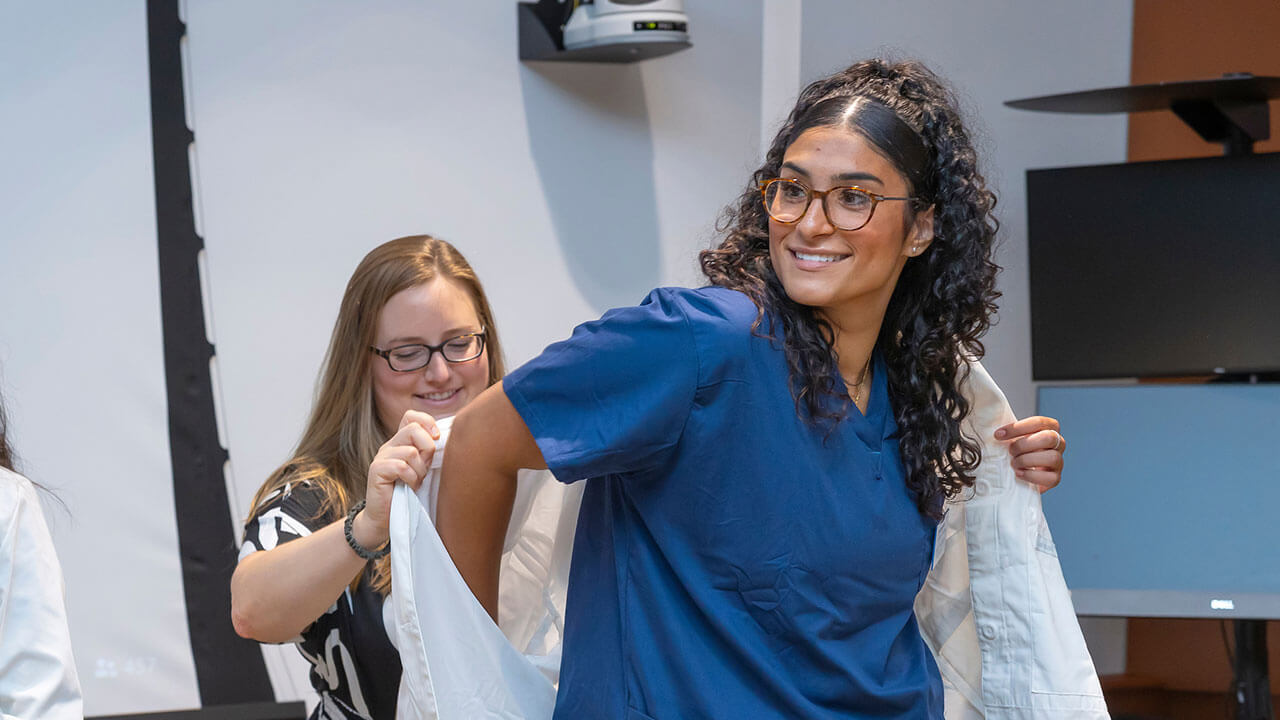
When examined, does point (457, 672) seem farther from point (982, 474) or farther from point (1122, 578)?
point (1122, 578)

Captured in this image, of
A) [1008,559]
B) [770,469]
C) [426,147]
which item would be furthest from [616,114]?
[770,469]

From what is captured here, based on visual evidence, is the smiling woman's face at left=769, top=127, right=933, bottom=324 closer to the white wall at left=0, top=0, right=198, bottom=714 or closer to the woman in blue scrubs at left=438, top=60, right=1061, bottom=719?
the woman in blue scrubs at left=438, top=60, right=1061, bottom=719

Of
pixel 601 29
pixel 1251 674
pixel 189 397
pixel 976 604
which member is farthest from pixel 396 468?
pixel 1251 674

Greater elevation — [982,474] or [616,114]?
[616,114]

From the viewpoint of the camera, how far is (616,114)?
365cm

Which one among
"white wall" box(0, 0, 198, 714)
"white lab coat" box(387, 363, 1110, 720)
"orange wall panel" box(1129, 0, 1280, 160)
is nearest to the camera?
"white lab coat" box(387, 363, 1110, 720)

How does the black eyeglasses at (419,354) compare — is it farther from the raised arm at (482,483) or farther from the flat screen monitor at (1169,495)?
the flat screen monitor at (1169,495)

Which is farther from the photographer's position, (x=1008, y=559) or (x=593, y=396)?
(x=1008, y=559)

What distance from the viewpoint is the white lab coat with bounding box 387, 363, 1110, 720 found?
1.71 metres

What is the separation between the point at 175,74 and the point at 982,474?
2276 mm

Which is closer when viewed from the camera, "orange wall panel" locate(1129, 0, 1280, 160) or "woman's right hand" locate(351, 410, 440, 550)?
"woman's right hand" locate(351, 410, 440, 550)

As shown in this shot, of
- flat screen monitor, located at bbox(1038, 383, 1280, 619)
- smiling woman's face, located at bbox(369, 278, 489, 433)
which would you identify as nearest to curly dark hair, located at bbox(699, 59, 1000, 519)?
smiling woman's face, located at bbox(369, 278, 489, 433)

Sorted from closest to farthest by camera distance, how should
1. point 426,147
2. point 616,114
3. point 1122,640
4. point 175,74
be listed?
point 175,74
point 426,147
point 616,114
point 1122,640

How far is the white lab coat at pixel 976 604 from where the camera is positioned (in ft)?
5.62
